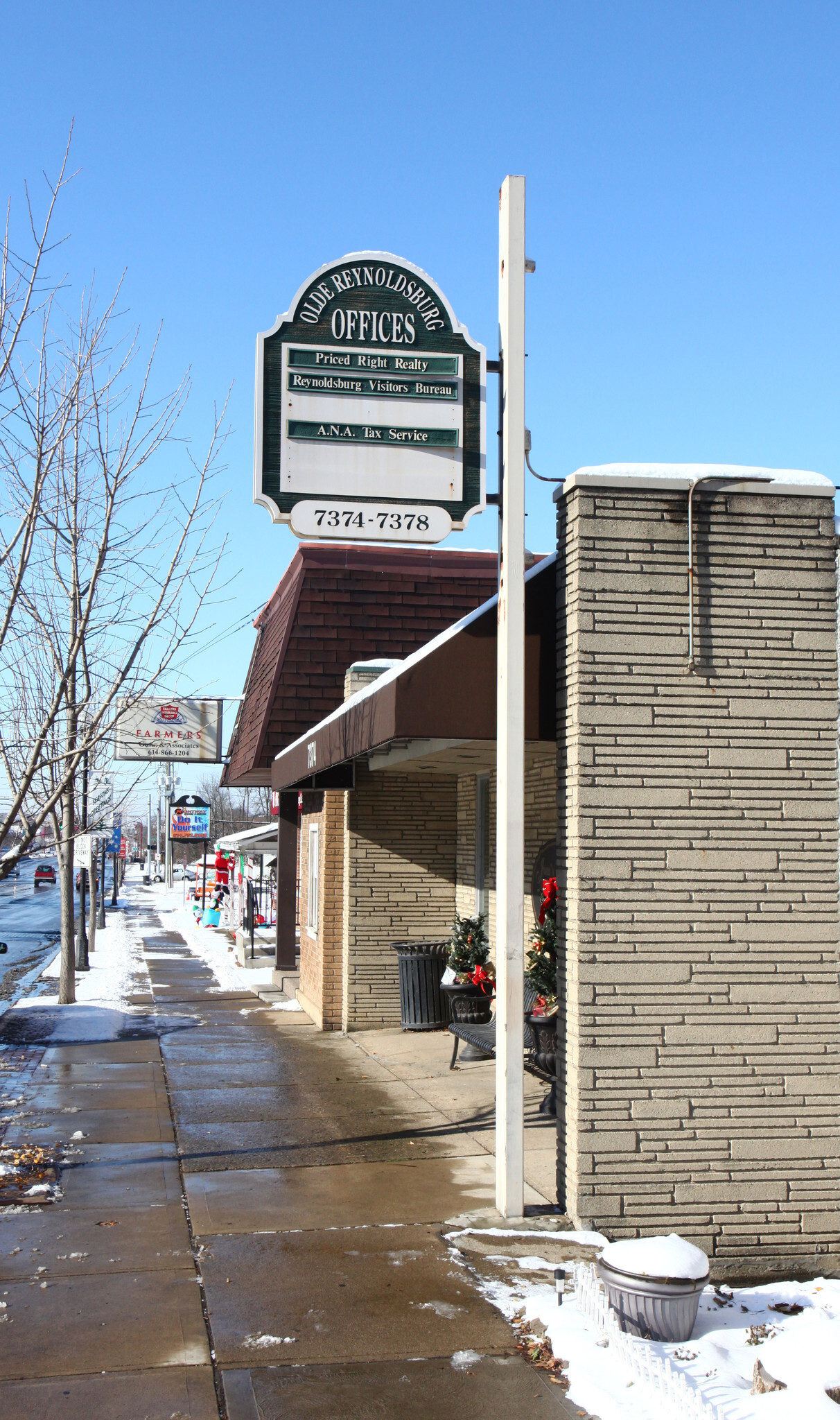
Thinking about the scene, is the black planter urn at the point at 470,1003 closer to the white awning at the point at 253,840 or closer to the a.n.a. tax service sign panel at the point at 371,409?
the a.n.a. tax service sign panel at the point at 371,409

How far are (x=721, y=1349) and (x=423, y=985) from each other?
808 centimetres

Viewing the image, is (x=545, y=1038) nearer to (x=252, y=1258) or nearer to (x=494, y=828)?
(x=252, y=1258)

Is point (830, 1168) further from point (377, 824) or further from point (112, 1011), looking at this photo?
point (112, 1011)

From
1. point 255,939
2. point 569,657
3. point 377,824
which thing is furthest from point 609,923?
point 255,939

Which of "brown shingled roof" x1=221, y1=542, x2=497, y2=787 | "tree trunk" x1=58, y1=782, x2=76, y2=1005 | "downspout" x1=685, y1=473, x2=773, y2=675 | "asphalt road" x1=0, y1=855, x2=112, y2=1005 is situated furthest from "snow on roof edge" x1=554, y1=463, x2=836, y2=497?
"asphalt road" x1=0, y1=855, x2=112, y2=1005

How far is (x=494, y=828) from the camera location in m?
12.6

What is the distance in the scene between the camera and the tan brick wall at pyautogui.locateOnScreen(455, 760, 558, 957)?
32.9 ft

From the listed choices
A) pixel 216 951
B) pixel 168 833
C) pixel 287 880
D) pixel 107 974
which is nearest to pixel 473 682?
pixel 287 880

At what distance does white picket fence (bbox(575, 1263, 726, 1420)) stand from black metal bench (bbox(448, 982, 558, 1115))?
2.57 m

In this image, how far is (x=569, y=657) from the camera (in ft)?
21.4

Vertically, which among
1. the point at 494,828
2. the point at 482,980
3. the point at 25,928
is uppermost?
the point at 494,828

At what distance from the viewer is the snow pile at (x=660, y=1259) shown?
15.6ft

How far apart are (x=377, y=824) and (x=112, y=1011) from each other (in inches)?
180

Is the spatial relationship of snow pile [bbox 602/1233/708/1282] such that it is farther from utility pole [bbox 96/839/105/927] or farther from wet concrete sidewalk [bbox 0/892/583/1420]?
utility pole [bbox 96/839/105/927]
